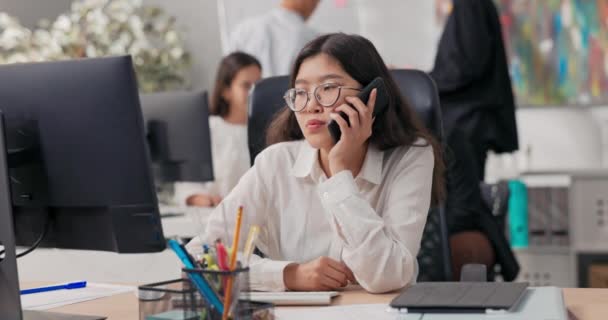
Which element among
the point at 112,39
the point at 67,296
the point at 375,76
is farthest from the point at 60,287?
the point at 112,39

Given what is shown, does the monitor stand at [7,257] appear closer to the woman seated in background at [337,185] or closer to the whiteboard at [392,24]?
the woman seated in background at [337,185]

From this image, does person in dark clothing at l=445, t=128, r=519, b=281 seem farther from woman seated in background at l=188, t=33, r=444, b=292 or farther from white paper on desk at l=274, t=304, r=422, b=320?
white paper on desk at l=274, t=304, r=422, b=320

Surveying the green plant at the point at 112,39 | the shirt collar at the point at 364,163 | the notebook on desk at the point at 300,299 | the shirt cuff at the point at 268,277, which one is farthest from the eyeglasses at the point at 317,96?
the green plant at the point at 112,39

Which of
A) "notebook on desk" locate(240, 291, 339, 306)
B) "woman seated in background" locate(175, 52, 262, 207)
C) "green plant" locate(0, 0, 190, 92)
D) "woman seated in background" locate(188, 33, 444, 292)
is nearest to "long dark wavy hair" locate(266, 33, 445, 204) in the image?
"woman seated in background" locate(188, 33, 444, 292)

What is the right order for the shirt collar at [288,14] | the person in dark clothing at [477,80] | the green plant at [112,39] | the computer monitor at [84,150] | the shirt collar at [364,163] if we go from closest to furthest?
the computer monitor at [84,150] < the shirt collar at [364,163] < the person in dark clothing at [477,80] < the shirt collar at [288,14] < the green plant at [112,39]

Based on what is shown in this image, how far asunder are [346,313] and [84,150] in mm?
476

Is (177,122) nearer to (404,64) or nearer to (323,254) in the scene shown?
(323,254)

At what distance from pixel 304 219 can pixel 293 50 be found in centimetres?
236

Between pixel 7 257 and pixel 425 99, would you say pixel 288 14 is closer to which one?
pixel 425 99

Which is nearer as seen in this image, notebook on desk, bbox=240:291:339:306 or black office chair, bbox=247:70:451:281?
notebook on desk, bbox=240:291:339:306

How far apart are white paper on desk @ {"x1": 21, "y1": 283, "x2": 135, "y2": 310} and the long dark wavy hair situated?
547 mm

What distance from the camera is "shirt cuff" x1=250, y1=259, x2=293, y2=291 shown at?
162cm

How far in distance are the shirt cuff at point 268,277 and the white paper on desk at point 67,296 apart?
0.23m

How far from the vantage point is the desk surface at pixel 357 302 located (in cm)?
135
